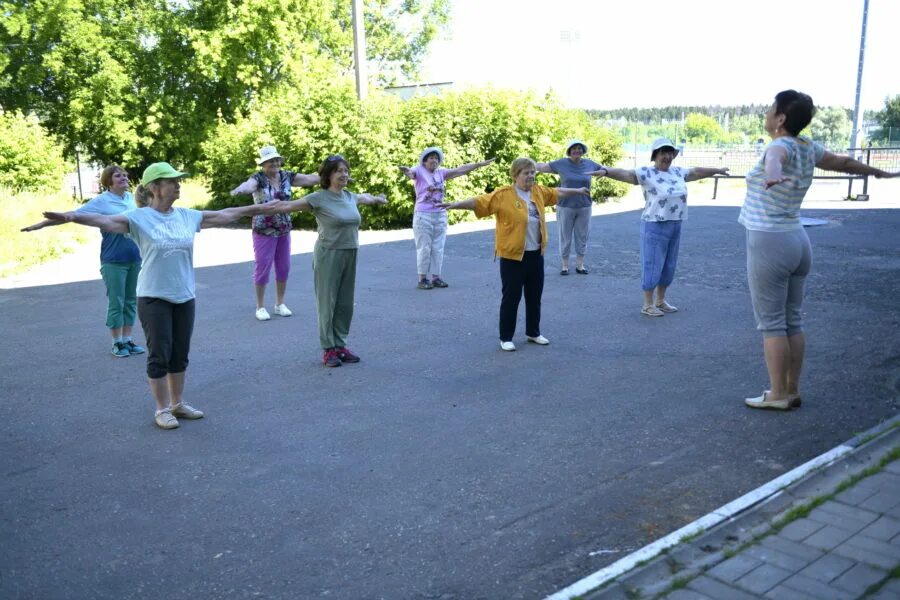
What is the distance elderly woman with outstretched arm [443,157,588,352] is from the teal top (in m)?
0.99

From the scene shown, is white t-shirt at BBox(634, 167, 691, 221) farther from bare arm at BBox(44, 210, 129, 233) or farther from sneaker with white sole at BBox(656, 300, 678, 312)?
bare arm at BBox(44, 210, 129, 233)

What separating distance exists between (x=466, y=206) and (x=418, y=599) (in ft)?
16.0

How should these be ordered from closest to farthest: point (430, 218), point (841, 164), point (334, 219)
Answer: point (841, 164) < point (334, 219) < point (430, 218)

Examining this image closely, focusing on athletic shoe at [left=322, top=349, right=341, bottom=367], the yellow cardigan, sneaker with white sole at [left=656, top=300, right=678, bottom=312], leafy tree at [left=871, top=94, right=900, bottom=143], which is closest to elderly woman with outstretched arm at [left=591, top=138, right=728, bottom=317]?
sneaker with white sole at [left=656, top=300, right=678, bottom=312]

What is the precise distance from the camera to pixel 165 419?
6078mm

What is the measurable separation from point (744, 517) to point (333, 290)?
4485 mm

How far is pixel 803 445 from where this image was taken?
Answer: 5.28 metres

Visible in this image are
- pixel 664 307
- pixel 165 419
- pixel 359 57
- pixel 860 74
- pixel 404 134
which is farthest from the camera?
pixel 860 74

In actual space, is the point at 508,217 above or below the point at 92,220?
below

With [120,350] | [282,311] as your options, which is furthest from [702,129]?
[120,350]

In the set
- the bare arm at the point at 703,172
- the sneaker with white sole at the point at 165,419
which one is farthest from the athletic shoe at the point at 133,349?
the bare arm at the point at 703,172

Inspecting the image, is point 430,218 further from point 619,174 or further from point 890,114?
point 890,114

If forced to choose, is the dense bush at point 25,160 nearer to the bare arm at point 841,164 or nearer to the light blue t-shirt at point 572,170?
the light blue t-shirt at point 572,170

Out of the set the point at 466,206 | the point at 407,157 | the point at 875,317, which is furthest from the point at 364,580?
the point at 407,157
